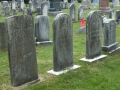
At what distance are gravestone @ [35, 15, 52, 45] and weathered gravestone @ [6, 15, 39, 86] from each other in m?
4.00

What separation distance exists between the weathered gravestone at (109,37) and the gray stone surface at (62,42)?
2.03m

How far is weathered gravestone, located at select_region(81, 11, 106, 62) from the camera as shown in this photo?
6969 mm

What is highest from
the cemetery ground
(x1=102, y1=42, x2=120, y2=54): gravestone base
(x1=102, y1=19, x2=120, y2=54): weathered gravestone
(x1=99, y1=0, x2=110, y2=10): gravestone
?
(x1=99, y1=0, x2=110, y2=10): gravestone

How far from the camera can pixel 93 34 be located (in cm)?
718

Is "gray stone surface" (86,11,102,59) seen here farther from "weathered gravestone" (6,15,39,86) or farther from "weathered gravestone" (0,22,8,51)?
"weathered gravestone" (0,22,8,51)

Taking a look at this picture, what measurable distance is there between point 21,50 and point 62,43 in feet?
4.46

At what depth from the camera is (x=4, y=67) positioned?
274 inches

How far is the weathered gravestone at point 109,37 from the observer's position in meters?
7.93

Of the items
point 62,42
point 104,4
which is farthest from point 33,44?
point 104,4

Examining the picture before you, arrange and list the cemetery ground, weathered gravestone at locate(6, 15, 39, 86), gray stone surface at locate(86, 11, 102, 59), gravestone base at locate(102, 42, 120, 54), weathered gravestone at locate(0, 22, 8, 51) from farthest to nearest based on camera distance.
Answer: weathered gravestone at locate(0, 22, 8, 51) < gravestone base at locate(102, 42, 120, 54) < gray stone surface at locate(86, 11, 102, 59) < the cemetery ground < weathered gravestone at locate(6, 15, 39, 86)

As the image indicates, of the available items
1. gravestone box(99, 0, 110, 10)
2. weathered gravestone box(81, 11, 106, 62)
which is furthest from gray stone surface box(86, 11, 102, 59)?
gravestone box(99, 0, 110, 10)

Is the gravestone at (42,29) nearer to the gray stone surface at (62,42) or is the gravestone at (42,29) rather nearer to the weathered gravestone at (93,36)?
the weathered gravestone at (93,36)

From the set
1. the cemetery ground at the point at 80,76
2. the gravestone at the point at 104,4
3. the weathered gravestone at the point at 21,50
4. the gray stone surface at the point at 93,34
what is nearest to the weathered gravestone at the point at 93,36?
the gray stone surface at the point at 93,34

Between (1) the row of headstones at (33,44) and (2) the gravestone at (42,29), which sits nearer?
(1) the row of headstones at (33,44)
